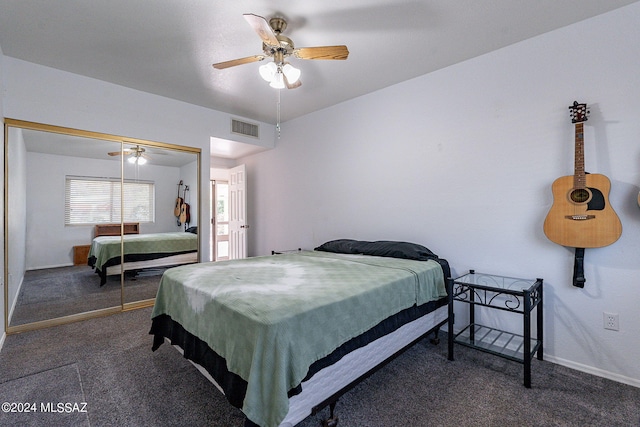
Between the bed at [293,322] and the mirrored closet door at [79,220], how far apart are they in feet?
5.42

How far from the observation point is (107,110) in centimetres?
323

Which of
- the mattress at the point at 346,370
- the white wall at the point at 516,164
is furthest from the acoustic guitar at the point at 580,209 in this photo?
the mattress at the point at 346,370

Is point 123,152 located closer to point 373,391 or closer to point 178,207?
point 178,207

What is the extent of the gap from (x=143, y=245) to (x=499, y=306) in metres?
3.88

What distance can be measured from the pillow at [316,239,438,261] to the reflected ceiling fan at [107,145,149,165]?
2.45 metres

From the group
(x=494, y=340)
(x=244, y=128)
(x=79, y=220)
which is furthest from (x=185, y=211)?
(x=494, y=340)

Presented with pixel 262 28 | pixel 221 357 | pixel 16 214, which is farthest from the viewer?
pixel 16 214

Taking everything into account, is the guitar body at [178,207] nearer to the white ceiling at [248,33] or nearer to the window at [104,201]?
the window at [104,201]

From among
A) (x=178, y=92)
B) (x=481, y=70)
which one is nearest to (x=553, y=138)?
(x=481, y=70)

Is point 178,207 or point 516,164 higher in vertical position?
point 516,164

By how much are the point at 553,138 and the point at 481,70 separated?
2.89 ft

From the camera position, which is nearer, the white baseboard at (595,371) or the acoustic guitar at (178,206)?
the white baseboard at (595,371)

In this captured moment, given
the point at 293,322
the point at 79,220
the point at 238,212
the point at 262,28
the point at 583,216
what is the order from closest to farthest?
1. the point at 293,322
2. the point at 262,28
3. the point at 583,216
4. the point at 79,220
5. the point at 238,212

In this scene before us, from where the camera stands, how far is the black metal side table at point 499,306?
80.9 inches
